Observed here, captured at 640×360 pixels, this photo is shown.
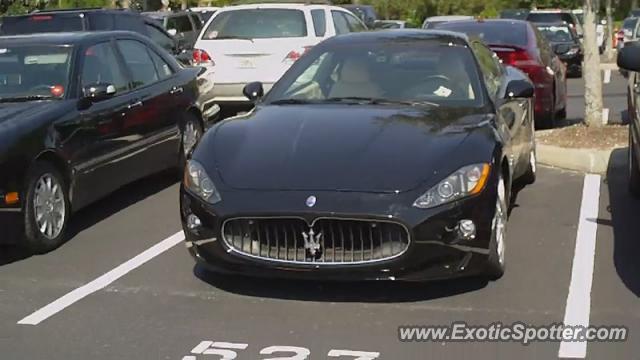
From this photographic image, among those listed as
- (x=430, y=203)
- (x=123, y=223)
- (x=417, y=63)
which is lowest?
(x=123, y=223)

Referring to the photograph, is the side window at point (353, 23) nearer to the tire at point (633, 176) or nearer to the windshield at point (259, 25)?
the windshield at point (259, 25)

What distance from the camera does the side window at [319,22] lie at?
12.9m

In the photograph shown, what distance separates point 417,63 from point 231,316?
8.46 ft

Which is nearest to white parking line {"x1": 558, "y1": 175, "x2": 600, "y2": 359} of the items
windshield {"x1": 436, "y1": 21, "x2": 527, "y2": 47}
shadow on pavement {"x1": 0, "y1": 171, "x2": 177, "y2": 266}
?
shadow on pavement {"x1": 0, "y1": 171, "x2": 177, "y2": 266}

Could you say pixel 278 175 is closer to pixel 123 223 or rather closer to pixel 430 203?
pixel 430 203

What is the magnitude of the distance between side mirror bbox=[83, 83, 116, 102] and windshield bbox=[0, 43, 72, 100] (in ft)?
0.56

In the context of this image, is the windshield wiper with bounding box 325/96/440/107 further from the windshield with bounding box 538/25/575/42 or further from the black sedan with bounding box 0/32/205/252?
the windshield with bounding box 538/25/575/42

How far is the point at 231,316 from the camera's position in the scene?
5379 millimetres

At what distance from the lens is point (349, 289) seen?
18.9 ft

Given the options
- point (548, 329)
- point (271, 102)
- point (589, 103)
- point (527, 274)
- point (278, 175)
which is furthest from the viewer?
point (589, 103)

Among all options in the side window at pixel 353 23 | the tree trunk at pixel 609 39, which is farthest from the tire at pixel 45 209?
the tree trunk at pixel 609 39

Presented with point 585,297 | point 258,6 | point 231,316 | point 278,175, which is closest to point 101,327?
point 231,316

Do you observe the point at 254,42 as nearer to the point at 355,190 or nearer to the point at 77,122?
the point at 77,122

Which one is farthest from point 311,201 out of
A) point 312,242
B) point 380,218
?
point 380,218
